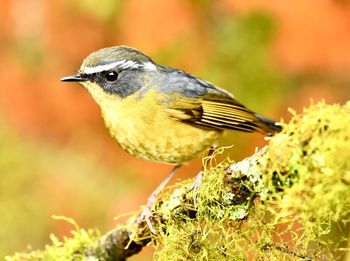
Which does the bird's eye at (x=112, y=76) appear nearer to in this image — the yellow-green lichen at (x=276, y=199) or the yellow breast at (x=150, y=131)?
the yellow breast at (x=150, y=131)

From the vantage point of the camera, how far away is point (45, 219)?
683cm

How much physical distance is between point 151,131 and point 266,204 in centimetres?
161

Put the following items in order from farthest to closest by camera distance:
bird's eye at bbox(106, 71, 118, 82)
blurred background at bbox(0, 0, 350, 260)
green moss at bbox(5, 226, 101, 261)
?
blurred background at bbox(0, 0, 350, 260) < bird's eye at bbox(106, 71, 118, 82) < green moss at bbox(5, 226, 101, 261)

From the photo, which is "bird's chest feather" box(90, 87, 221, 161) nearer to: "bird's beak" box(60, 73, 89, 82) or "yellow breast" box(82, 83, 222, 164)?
"yellow breast" box(82, 83, 222, 164)

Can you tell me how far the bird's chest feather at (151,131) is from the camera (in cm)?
411

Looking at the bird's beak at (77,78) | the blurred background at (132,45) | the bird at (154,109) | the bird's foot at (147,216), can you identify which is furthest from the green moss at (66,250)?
the blurred background at (132,45)

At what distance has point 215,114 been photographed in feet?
14.5

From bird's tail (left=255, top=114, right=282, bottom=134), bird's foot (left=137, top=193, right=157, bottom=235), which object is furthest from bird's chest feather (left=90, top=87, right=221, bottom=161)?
bird's foot (left=137, top=193, right=157, bottom=235)

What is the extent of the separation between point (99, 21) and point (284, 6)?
6.96ft

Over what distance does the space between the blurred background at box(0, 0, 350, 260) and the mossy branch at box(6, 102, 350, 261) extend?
118 inches

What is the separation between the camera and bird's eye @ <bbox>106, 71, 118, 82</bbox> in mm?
4215

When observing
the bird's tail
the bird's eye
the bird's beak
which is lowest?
the bird's beak

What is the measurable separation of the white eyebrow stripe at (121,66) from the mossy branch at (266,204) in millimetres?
997

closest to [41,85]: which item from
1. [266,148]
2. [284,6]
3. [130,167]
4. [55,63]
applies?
[55,63]
